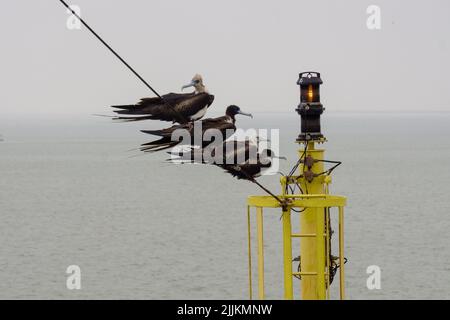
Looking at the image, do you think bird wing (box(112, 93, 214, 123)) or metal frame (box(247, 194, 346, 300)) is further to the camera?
metal frame (box(247, 194, 346, 300))

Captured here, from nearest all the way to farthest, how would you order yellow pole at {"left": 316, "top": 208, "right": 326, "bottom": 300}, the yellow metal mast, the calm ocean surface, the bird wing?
the bird wing, yellow pole at {"left": 316, "top": 208, "right": 326, "bottom": 300}, the yellow metal mast, the calm ocean surface

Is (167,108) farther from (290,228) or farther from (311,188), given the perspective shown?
(311,188)

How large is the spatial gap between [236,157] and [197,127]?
104 centimetres

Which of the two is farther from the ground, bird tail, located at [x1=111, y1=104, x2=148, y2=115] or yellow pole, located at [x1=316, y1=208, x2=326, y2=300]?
bird tail, located at [x1=111, y1=104, x2=148, y2=115]

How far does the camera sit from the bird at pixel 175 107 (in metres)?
14.6

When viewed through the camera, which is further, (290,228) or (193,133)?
(290,228)

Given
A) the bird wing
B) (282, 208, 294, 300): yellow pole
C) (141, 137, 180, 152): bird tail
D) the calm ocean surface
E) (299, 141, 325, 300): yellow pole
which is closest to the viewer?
(141, 137, 180, 152): bird tail

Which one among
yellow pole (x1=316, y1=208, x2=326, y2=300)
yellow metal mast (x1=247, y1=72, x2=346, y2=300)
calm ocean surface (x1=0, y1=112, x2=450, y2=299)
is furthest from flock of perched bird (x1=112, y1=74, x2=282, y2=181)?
calm ocean surface (x1=0, y1=112, x2=450, y2=299)

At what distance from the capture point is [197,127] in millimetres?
15156

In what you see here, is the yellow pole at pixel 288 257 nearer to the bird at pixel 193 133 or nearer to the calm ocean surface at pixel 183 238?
the bird at pixel 193 133

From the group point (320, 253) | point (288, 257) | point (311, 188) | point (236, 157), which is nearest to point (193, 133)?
point (236, 157)

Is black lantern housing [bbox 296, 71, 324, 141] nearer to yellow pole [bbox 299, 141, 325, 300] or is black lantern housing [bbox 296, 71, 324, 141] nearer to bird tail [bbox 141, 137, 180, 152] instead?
yellow pole [bbox 299, 141, 325, 300]

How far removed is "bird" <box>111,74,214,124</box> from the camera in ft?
48.1
